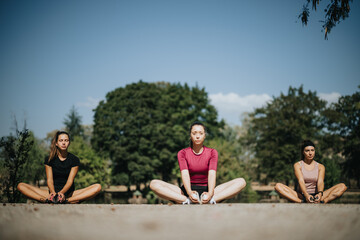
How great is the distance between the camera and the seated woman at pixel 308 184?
6.17 metres

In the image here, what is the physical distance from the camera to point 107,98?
123 ft

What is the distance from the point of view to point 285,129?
114 ft

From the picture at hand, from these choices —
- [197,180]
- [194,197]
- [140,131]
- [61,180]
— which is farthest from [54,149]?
[140,131]

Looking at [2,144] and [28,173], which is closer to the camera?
[2,144]

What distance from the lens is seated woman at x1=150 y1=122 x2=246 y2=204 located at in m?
5.42

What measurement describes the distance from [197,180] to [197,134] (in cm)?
94

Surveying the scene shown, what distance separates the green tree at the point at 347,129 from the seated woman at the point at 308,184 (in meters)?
29.7

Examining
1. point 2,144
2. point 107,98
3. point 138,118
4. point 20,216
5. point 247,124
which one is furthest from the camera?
point 247,124

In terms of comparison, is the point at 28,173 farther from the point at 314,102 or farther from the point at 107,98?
the point at 314,102

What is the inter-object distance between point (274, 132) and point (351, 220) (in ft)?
112

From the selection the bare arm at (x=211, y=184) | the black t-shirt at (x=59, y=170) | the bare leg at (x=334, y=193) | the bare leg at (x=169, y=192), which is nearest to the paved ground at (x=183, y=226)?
the bare arm at (x=211, y=184)

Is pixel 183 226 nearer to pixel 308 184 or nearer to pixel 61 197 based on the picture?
pixel 61 197

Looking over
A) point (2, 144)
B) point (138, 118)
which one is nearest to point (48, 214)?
point (2, 144)

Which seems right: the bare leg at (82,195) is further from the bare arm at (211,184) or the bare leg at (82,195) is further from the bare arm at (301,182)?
the bare arm at (301,182)
